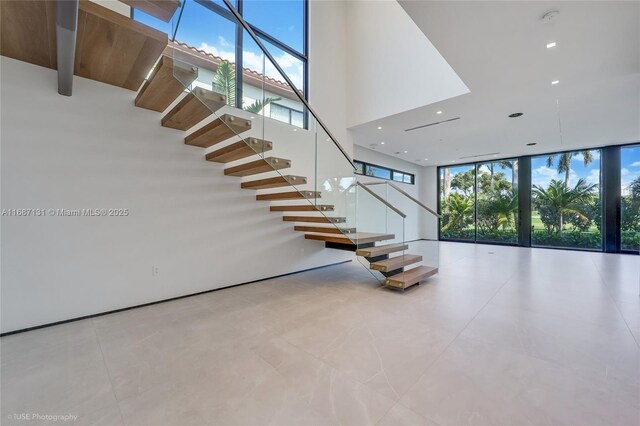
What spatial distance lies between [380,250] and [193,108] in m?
3.50

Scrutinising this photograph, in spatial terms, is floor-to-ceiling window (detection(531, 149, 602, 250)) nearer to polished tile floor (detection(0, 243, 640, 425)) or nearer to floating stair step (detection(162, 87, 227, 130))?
polished tile floor (detection(0, 243, 640, 425))

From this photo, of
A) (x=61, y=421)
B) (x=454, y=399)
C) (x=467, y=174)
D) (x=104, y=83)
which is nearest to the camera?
(x=61, y=421)

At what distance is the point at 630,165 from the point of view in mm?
7902

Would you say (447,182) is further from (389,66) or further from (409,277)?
(409,277)

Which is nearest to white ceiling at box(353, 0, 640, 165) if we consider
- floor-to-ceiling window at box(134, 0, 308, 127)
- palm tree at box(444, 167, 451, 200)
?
floor-to-ceiling window at box(134, 0, 308, 127)

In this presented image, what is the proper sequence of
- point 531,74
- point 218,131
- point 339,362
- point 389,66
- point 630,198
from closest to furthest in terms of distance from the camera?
point 339,362 → point 218,131 → point 531,74 → point 389,66 → point 630,198

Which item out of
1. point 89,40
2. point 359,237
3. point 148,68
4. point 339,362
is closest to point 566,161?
point 359,237

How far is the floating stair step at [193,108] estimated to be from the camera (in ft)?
9.50

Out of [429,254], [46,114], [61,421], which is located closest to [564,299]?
[429,254]

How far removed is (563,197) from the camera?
8.97 meters

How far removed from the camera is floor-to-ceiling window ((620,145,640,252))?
25.6 feet

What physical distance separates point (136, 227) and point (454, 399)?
4021 mm

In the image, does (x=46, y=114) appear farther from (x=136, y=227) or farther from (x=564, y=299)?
(x=564, y=299)

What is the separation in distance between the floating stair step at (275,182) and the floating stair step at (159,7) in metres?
2.09
